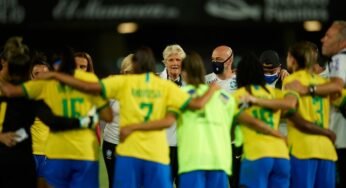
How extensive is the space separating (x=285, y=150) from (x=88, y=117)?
1.51 m

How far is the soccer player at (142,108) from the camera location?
26.3 ft

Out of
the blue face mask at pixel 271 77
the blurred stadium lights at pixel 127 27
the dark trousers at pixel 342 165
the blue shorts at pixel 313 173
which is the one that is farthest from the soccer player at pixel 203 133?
the blurred stadium lights at pixel 127 27

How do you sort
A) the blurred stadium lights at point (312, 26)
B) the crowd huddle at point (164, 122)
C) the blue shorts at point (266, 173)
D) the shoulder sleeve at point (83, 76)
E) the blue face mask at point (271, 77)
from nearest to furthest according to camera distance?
the crowd huddle at point (164, 122) < the shoulder sleeve at point (83, 76) < the blue shorts at point (266, 173) < the blue face mask at point (271, 77) < the blurred stadium lights at point (312, 26)

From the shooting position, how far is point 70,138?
8.09 m

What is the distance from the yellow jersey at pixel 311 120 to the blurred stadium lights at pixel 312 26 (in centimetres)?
538

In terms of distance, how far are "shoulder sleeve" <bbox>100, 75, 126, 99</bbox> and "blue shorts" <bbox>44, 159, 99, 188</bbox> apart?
0.54 meters

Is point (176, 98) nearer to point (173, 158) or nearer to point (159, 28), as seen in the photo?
point (173, 158)

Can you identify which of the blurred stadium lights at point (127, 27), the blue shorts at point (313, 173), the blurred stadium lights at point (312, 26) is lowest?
the blue shorts at point (313, 173)

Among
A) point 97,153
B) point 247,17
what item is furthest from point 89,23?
point 97,153

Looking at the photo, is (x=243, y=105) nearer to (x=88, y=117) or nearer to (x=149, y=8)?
(x=88, y=117)

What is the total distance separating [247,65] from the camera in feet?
27.2

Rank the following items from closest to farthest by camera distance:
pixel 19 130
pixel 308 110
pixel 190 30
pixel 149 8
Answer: pixel 19 130, pixel 308 110, pixel 149 8, pixel 190 30

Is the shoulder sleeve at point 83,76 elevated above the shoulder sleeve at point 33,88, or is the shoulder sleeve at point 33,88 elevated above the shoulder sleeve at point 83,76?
the shoulder sleeve at point 83,76

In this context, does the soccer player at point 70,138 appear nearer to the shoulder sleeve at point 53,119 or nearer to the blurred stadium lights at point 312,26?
the shoulder sleeve at point 53,119
